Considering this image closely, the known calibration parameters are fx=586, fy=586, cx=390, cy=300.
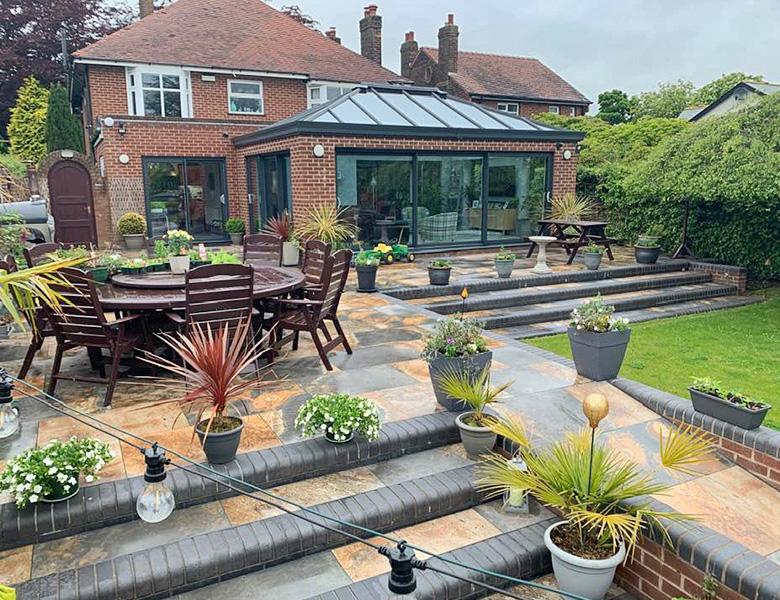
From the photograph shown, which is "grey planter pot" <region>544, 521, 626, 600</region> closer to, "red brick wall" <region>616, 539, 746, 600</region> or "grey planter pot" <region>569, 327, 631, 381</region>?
"red brick wall" <region>616, 539, 746, 600</region>

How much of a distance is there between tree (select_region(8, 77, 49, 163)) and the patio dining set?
1874 centimetres

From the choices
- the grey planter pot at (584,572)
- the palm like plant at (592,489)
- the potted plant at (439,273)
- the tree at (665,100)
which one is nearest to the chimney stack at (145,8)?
the potted plant at (439,273)

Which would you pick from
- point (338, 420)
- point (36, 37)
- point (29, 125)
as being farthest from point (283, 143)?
point (36, 37)

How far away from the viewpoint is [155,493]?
2521 mm

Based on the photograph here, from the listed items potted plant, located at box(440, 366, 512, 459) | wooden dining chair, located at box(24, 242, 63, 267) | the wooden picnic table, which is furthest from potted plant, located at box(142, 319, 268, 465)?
the wooden picnic table

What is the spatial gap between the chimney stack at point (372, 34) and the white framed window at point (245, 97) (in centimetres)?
641

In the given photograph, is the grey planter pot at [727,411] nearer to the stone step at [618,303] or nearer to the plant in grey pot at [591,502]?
the plant in grey pot at [591,502]

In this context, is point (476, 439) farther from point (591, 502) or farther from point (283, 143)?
point (283, 143)

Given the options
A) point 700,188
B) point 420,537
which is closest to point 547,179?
point 700,188

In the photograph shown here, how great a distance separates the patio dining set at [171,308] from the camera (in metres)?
4.46

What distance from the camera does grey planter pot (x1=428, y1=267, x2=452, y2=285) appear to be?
8922mm

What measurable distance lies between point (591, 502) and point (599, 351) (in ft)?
7.18

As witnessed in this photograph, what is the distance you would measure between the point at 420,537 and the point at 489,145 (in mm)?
10450

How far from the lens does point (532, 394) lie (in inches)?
180
